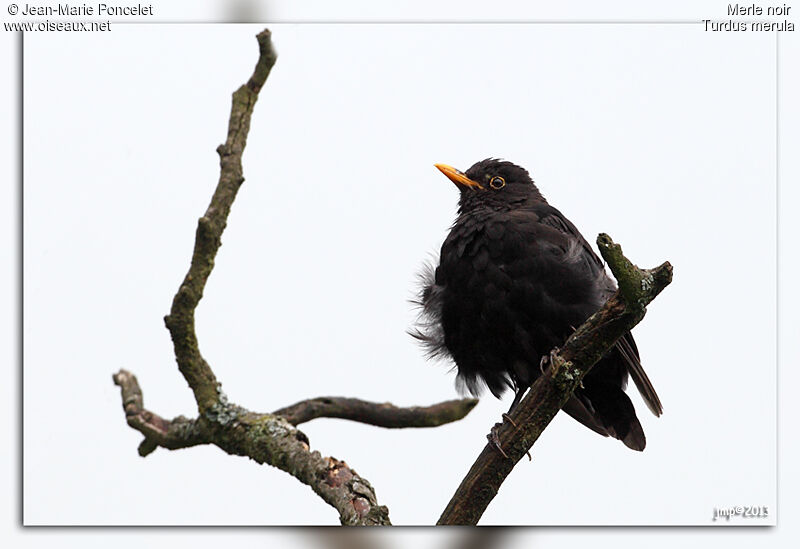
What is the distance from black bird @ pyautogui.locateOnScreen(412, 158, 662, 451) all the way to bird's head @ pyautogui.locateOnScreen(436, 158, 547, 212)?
0.06ft

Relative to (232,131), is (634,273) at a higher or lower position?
lower

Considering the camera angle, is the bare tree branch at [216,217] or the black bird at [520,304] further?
Answer: the black bird at [520,304]

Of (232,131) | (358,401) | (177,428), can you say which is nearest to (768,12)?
(232,131)

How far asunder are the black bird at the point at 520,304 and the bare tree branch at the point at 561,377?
0.76 metres

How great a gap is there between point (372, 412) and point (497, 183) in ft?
5.04

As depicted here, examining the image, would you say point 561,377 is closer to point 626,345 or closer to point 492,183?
point 626,345

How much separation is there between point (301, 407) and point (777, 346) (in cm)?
238

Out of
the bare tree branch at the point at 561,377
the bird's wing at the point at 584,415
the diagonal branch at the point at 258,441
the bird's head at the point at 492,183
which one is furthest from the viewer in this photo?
the bird's head at the point at 492,183

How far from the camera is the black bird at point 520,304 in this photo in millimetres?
4168

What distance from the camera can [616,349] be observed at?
14.0ft

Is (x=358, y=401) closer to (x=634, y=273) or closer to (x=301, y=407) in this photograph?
(x=301, y=407)

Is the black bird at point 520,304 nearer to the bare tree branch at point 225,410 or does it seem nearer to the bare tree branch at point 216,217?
the bare tree branch at point 225,410

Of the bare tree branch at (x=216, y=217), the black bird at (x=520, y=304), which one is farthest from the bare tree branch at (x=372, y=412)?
the bare tree branch at (x=216, y=217)

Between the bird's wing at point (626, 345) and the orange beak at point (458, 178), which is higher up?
the orange beak at point (458, 178)
